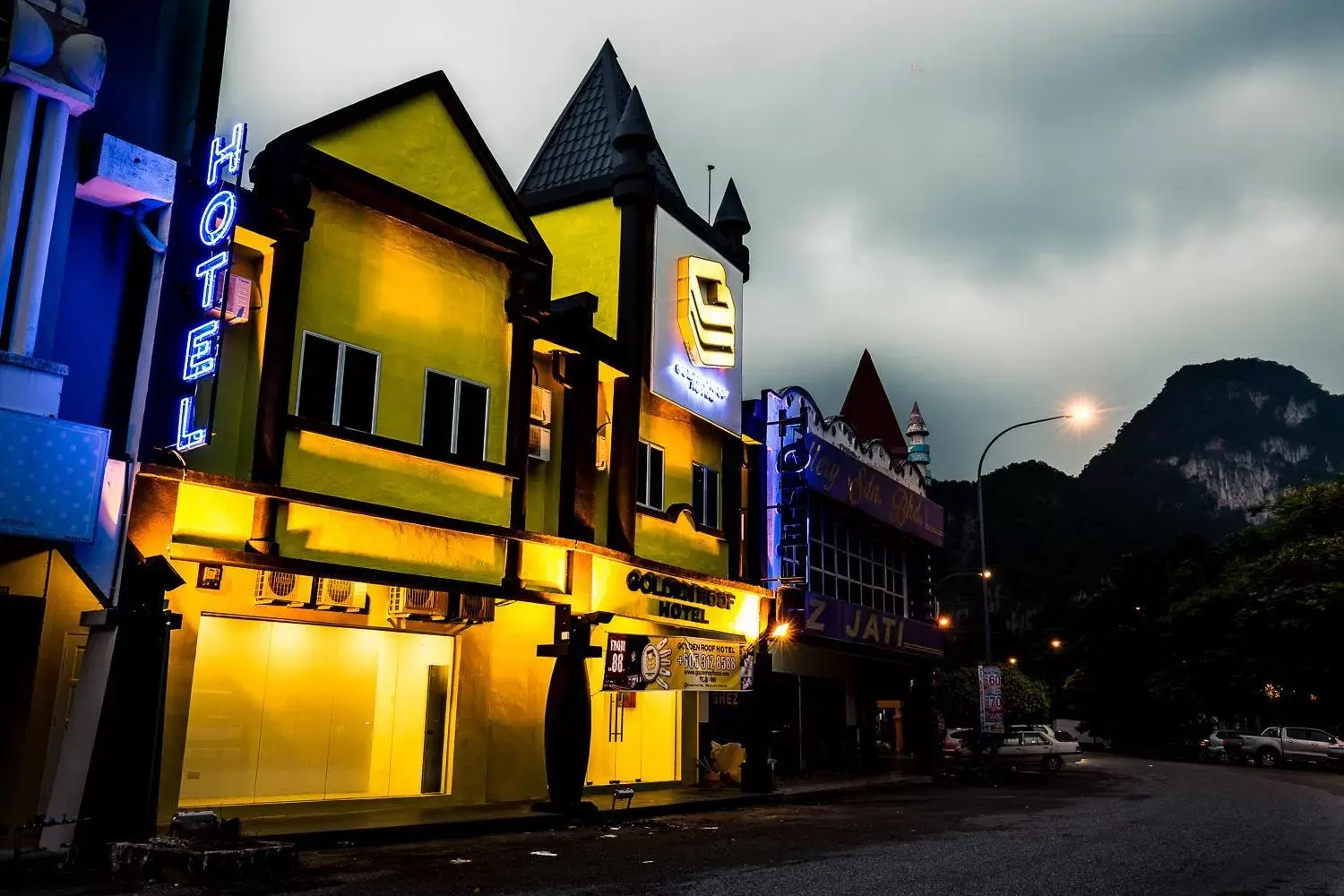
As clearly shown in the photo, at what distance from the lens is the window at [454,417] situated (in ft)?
56.0

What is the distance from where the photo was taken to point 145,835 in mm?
12062

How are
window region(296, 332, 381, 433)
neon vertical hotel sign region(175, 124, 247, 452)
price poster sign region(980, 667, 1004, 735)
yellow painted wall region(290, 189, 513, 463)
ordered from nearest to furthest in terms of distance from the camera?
1. neon vertical hotel sign region(175, 124, 247, 452)
2. window region(296, 332, 381, 433)
3. yellow painted wall region(290, 189, 513, 463)
4. price poster sign region(980, 667, 1004, 735)

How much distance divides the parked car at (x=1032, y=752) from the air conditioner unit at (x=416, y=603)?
74.8 ft

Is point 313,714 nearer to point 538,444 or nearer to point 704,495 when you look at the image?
point 538,444

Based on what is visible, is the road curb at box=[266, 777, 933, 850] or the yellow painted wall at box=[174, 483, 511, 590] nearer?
the road curb at box=[266, 777, 933, 850]

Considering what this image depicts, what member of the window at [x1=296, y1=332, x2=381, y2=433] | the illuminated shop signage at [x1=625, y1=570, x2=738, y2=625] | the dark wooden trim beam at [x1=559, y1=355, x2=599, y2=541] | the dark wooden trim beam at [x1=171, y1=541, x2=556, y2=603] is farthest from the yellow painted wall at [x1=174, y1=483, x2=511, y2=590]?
the illuminated shop signage at [x1=625, y1=570, x2=738, y2=625]

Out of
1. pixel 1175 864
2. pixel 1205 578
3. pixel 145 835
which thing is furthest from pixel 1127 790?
pixel 1205 578

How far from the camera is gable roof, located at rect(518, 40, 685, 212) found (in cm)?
2331

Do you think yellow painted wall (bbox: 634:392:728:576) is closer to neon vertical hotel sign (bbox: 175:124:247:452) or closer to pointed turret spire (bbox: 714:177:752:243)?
pointed turret spire (bbox: 714:177:752:243)

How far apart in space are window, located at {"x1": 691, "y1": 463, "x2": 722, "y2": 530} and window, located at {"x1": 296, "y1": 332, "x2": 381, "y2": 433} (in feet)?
30.7

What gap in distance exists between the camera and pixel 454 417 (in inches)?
685

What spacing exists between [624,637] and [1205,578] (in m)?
51.5

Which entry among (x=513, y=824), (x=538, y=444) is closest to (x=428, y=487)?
(x=538, y=444)

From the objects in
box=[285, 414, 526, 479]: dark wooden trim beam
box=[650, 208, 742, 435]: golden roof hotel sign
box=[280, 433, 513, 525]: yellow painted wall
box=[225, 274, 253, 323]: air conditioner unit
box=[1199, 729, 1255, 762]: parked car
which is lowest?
box=[1199, 729, 1255, 762]: parked car
